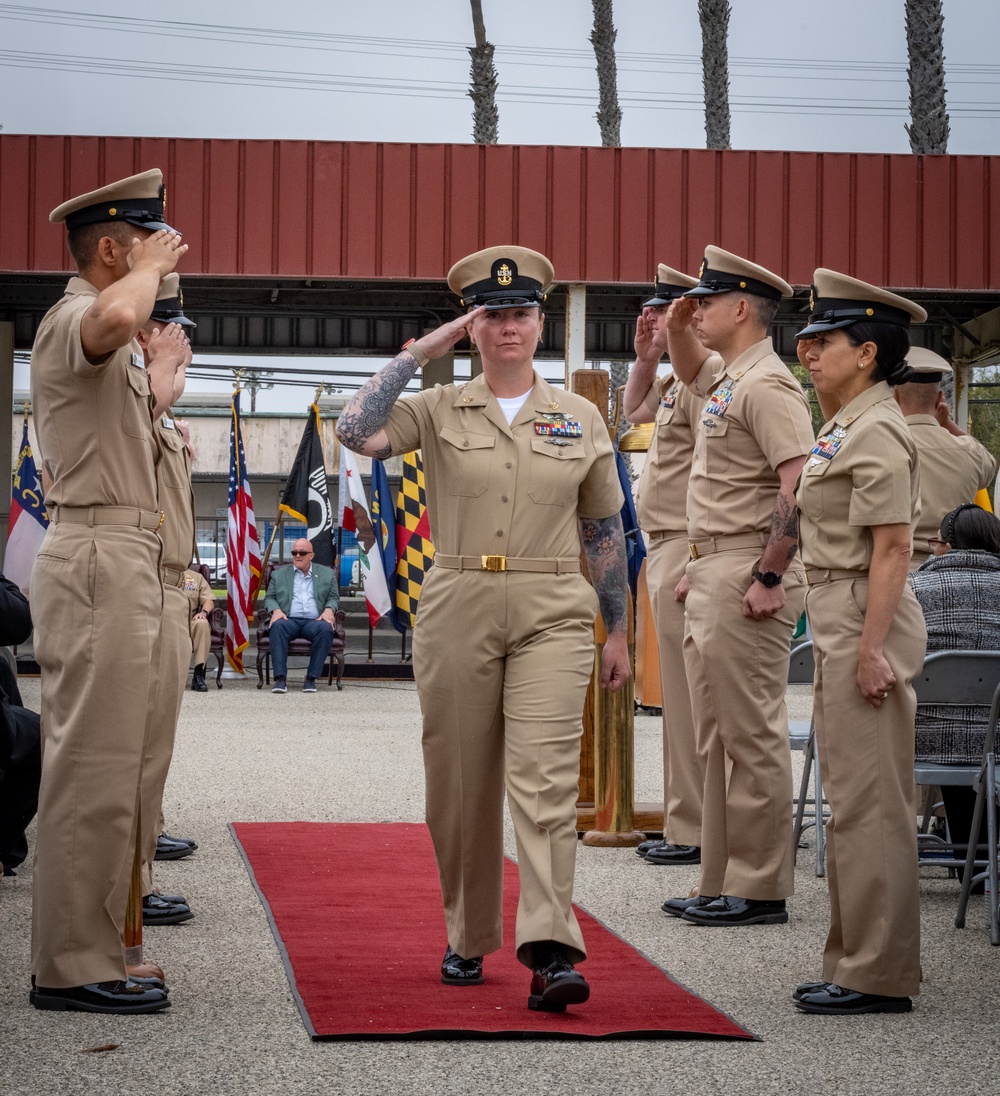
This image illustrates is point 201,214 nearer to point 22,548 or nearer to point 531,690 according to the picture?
point 22,548

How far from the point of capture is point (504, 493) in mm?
4336

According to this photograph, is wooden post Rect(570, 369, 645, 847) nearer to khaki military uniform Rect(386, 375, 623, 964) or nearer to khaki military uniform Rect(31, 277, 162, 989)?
khaki military uniform Rect(386, 375, 623, 964)

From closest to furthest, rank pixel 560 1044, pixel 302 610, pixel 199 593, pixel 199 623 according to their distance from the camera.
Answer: pixel 560 1044 < pixel 199 623 < pixel 199 593 < pixel 302 610

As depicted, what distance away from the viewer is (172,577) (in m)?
5.51

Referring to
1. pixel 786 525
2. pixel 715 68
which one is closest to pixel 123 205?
pixel 786 525

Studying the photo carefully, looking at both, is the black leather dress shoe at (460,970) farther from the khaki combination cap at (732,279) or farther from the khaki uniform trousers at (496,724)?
the khaki combination cap at (732,279)

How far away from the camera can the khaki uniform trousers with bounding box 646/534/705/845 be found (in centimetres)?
657

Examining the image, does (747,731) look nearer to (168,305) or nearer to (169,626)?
(169,626)

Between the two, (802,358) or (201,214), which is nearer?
(802,358)

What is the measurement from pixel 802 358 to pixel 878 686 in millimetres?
1088

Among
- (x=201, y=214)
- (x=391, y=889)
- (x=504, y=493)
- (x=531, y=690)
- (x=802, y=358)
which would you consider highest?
(x=201, y=214)

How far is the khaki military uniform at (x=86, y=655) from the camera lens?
13.1ft

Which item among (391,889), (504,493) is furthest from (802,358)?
(391,889)

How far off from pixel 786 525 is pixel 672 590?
4.51ft
